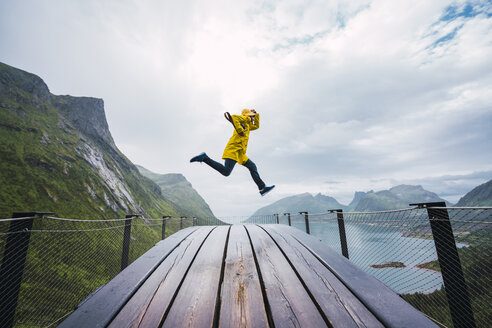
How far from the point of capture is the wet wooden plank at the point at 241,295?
1298 mm

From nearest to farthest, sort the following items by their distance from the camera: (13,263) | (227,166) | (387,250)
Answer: (13,263) → (227,166) → (387,250)

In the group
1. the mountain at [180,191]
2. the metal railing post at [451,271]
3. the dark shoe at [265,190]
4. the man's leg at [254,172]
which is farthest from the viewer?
the mountain at [180,191]

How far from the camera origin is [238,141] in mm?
4703

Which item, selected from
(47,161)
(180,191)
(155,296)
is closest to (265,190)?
(155,296)

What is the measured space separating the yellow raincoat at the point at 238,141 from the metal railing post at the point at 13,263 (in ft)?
10.7

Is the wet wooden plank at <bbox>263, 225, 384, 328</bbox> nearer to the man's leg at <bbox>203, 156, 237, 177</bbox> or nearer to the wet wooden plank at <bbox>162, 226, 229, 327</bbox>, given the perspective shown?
the wet wooden plank at <bbox>162, 226, 229, 327</bbox>

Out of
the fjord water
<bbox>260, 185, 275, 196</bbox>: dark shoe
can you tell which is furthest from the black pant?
the fjord water

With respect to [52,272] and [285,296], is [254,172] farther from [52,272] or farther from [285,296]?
[52,272]

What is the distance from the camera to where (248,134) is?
16.1 ft

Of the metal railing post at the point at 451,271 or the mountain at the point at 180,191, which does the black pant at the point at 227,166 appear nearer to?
the metal railing post at the point at 451,271

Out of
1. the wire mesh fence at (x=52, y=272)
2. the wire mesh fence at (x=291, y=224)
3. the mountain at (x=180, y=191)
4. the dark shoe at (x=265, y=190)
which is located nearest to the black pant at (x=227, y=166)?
the dark shoe at (x=265, y=190)

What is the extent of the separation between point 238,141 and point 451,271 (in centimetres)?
388

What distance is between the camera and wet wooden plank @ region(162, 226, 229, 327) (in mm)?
1296

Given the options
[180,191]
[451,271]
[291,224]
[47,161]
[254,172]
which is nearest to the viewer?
[451,271]
